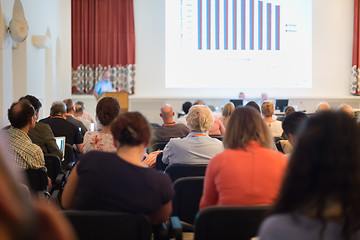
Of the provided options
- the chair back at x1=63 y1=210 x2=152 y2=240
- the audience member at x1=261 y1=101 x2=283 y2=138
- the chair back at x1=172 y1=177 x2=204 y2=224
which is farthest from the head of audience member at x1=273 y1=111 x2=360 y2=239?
the audience member at x1=261 y1=101 x2=283 y2=138

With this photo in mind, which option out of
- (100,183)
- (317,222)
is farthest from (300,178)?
(100,183)

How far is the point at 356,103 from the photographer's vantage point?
13133 millimetres

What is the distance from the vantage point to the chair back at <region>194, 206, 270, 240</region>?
1846 mm

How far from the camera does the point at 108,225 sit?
1.78 m

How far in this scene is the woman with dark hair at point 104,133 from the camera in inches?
141

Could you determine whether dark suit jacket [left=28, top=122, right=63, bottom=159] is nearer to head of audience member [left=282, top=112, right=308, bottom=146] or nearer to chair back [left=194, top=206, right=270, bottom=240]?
head of audience member [left=282, top=112, right=308, bottom=146]

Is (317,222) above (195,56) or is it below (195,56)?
below

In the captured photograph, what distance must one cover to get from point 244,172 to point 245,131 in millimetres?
277

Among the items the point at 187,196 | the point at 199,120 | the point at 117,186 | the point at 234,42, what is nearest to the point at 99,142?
the point at 199,120

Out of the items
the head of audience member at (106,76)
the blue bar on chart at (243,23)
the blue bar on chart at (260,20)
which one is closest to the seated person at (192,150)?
the head of audience member at (106,76)

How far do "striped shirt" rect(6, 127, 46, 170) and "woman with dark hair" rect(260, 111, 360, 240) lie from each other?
A: 8.24ft

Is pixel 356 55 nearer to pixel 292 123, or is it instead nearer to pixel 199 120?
pixel 199 120

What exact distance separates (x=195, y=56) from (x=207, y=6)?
1.36 metres

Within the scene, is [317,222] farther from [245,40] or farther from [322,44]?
[322,44]
